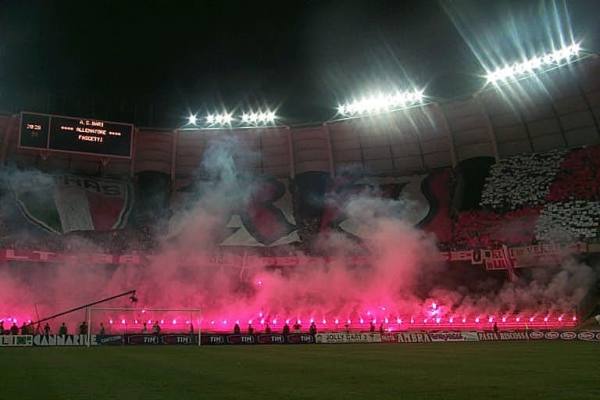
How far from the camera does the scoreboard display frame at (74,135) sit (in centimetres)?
3684

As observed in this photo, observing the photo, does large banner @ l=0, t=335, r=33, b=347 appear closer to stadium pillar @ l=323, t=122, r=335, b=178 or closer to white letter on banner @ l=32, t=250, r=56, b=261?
white letter on banner @ l=32, t=250, r=56, b=261

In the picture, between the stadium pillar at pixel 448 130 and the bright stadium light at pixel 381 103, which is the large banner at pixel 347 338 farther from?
the stadium pillar at pixel 448 130

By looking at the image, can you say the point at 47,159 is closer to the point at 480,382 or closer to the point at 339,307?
the point at 339,307

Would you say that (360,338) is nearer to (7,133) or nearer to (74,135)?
(74,135)

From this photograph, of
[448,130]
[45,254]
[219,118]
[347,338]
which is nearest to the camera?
[347,338]

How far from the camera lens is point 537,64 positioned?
3409 cm

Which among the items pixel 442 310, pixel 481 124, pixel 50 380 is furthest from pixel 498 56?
pixel 50 380

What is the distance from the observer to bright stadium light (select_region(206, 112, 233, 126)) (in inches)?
1627

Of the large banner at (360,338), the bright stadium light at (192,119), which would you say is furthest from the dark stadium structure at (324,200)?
the large banner at (360,338)

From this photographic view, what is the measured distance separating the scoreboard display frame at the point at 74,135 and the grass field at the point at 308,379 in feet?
80.9

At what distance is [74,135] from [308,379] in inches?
1264

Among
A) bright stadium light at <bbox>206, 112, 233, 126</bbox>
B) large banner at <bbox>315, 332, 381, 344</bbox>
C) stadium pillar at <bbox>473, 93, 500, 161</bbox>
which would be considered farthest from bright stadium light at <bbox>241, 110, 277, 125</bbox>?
large banner at <bbox>315, 332, 381, 344</bbox>

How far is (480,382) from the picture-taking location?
974 centimetres

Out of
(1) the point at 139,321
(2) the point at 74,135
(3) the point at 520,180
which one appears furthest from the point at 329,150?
(1) the point at 139,321
